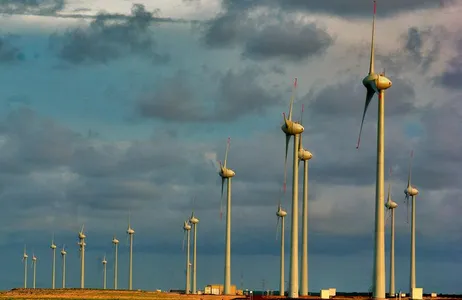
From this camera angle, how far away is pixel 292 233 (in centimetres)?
14975

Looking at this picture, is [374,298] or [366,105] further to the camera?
[366,105]

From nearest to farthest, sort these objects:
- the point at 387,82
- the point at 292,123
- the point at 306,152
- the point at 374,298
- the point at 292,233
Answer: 1. the point at 374,298
2. the point at 387,82
3. the point at 292,233
4. the point at 292,123
5. the point at 306,152

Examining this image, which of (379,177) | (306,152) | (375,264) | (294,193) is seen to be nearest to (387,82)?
(379,177)

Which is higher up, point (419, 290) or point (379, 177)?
point (379, 177)

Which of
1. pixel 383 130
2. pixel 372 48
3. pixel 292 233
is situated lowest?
pixel 292 233

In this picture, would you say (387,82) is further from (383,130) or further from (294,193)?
(294,193)

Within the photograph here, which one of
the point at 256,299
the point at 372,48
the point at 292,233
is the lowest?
the point at 256,299

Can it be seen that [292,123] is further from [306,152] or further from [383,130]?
[383,130]

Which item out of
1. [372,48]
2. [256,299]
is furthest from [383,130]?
[256,299]

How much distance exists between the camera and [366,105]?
12619cm

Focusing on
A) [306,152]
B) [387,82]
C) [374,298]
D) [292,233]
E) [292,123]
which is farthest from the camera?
[306,152]

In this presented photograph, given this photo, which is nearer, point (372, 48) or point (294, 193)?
point (372, 48)

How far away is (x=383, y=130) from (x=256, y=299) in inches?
1938

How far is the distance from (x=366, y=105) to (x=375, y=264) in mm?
22787
